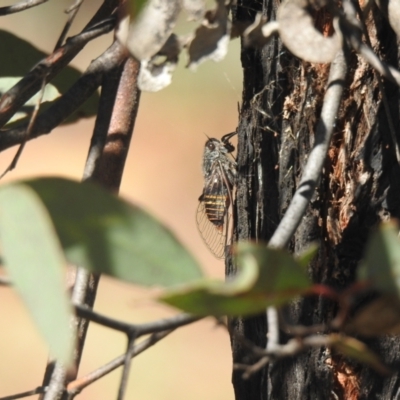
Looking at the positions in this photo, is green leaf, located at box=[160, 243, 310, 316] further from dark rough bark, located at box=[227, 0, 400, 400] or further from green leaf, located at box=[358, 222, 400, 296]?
dark rough bark, located at box=[227, 0, 400, 400]

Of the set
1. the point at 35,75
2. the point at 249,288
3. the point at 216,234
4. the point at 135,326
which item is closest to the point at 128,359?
the point at 135,326

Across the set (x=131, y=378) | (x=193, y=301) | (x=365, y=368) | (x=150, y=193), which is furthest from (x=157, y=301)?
(x=150, y=193)

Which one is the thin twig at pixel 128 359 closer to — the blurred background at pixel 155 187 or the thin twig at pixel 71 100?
the thin twig at pixel 71 100

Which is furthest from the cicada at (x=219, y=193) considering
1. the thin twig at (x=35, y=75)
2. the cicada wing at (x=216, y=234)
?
the thin twig at (x=35, y=75)

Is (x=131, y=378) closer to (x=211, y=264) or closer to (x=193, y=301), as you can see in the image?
(x=211, y=264)

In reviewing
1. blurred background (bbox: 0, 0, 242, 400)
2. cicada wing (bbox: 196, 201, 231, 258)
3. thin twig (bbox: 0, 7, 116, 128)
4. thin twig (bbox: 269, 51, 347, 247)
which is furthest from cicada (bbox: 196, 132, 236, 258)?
blurred background (bbox: 0, 0, 242, 400)
